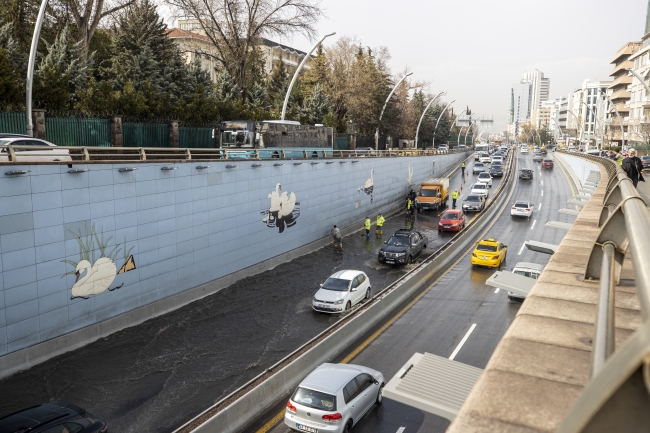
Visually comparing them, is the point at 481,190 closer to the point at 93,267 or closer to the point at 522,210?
the point at 522,210

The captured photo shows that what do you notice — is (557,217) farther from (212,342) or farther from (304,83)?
(304,83)

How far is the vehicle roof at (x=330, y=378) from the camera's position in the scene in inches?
486

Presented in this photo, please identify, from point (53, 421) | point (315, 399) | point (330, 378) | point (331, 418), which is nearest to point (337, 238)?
point (330, 378)

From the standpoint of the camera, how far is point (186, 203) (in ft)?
73.3

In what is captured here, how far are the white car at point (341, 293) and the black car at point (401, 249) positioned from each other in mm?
5270

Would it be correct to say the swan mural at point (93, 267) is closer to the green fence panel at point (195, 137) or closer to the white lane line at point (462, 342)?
the white lane line at point (462, 342)

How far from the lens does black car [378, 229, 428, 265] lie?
28109mm

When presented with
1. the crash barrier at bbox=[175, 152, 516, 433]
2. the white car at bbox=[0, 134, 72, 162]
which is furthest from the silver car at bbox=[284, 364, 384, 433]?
the white car at bbox=[0, 134, 72, 162]

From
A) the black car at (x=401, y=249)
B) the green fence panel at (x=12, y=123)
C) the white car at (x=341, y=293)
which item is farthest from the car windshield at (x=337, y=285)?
the green fence panel at (x=12, y=123)

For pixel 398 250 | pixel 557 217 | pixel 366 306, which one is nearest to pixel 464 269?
pixel 398 250

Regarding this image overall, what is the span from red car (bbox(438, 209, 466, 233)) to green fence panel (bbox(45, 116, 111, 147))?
22.3 meters

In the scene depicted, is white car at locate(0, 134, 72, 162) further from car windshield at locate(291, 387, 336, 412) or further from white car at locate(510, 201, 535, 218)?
white car at locate(510, 201, 535, 218)

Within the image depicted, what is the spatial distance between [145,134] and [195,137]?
5.41 m

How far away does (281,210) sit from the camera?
29.6 m
